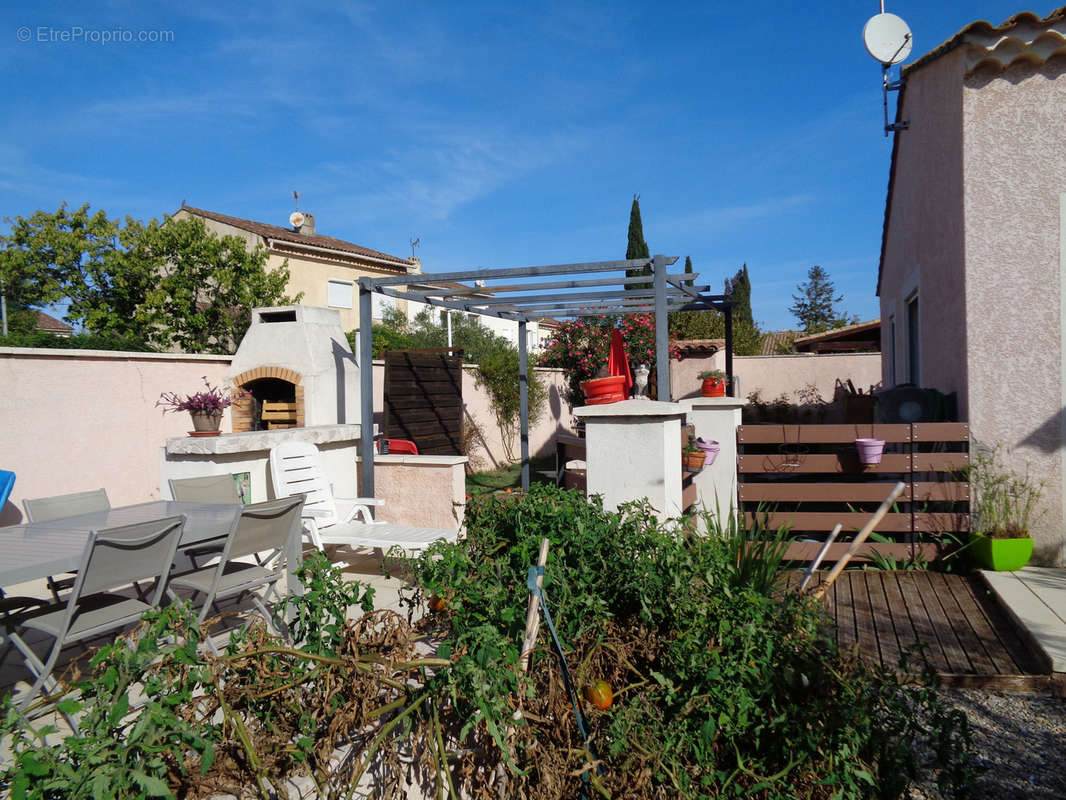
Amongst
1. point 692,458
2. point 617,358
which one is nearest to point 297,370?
point 617,358

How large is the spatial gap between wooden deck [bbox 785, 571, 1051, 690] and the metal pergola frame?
1.83 metres

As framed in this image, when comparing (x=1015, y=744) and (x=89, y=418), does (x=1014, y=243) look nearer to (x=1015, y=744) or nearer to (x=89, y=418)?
(x=1015, y=744)

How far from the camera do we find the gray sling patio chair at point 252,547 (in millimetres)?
3553

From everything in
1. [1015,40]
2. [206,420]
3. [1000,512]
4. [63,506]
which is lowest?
[1000,512]

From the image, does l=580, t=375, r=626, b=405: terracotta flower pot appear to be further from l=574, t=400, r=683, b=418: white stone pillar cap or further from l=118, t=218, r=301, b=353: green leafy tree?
l=118, t=218, r=301, b=353: green leafy tree

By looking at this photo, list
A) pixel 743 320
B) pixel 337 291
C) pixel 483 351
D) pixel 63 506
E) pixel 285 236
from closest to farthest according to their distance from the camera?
pixel 63 506 → pixel 285 236 → pixel 483 351 → pixel 337 291 → pixel 743 320

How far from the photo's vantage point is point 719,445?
539 cm

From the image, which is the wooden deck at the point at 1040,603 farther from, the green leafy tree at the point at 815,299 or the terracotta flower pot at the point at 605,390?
the green leafy tree at the point at 815,299

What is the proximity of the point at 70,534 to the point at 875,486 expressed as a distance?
5.26 metres

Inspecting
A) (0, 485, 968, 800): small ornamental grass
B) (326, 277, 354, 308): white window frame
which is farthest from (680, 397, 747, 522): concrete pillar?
(326, 277, 354, 308): white window frame

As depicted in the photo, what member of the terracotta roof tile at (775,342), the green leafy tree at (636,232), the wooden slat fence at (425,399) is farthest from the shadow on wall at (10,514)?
the terracotta roof tile at (775,342)

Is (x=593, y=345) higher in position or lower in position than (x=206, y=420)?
higher

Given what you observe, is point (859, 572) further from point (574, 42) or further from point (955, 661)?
point (574, 42)

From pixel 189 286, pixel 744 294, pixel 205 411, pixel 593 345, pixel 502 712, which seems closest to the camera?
pixel 502 712
